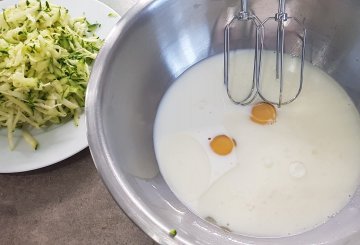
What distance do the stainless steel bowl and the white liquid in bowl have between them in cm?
4

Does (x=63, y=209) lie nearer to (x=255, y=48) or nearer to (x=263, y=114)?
(x=263, y=114)

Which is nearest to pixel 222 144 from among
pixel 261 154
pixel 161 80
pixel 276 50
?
pixel 261 154

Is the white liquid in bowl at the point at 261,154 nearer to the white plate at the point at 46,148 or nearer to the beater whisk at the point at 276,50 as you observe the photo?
the beater whisk at the point at 276,50

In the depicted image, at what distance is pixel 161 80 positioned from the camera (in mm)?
1329

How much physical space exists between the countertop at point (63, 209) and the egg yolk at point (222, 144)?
323 mm

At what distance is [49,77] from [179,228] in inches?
27.7

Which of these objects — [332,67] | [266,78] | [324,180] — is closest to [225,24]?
[266,78]

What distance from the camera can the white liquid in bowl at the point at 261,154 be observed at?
3.66 feet

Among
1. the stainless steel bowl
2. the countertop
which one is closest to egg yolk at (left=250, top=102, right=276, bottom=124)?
the stainless steel bowl

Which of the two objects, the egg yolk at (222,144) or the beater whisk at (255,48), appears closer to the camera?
the egg yolk at (222,144)

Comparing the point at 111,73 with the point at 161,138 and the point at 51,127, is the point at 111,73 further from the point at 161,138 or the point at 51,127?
the point at 51,127

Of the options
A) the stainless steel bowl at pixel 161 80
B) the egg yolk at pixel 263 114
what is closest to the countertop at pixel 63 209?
the stainless steel bowl at pixel 161 80

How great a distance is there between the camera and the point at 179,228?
3.16 ft

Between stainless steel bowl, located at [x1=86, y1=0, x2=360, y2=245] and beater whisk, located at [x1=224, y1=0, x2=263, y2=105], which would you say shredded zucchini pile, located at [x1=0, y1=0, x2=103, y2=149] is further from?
beater whisk, located at [x1=224, y1=0, x2=263, y2=105]
